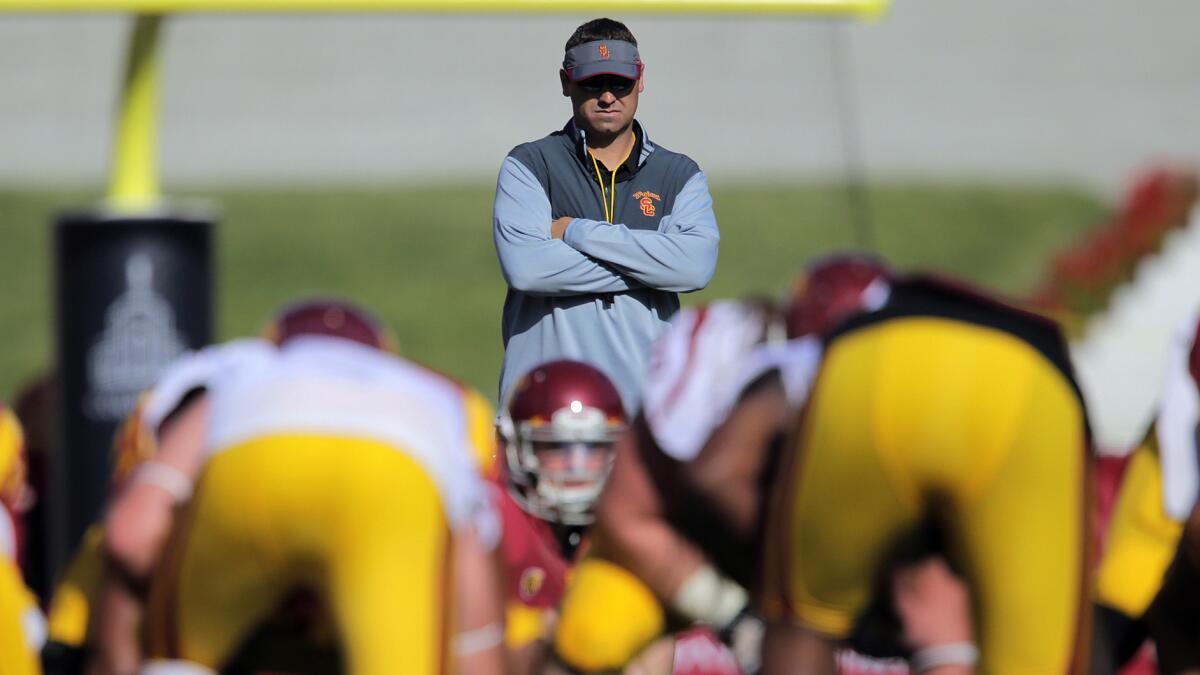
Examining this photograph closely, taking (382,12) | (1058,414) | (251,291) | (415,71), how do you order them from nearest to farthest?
(1058,414), (382,12), (415,71), (251,291)

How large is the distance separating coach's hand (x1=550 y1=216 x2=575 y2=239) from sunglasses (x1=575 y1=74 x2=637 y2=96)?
0.73 ft

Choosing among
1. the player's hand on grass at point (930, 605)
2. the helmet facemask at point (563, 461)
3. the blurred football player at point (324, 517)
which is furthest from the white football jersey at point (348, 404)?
the player's hand on grass at point (930, 605)

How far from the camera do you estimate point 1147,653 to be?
5266mm

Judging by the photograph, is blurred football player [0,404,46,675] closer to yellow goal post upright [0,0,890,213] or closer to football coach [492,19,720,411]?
football coach [492,19,720,411]

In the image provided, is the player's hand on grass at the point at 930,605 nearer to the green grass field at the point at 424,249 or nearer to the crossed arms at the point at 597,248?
the crossed arms at the point at 597,248

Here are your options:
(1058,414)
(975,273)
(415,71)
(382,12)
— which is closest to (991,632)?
(1058,414)

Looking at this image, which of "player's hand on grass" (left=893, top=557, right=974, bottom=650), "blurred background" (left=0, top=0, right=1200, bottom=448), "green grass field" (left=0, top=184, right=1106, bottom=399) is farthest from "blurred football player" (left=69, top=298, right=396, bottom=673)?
"green grass field" (left=0, top=184, right=1106, bottom=399)

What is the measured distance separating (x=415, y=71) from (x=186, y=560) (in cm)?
334

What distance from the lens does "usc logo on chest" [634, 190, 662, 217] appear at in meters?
3.40

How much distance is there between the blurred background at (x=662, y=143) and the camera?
235 inches

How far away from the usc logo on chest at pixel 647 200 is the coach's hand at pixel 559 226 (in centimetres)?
11

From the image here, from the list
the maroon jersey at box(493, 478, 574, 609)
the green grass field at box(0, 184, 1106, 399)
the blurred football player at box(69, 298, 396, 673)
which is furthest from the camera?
the green grass field at box(0, 184, 1106, 399)

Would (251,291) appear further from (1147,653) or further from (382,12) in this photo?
(1147,653)

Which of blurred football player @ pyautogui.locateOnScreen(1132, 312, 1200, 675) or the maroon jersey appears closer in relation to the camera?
blurred football player @ pyautogui.locateOnScreen(1132, 312, 1200, 675)
